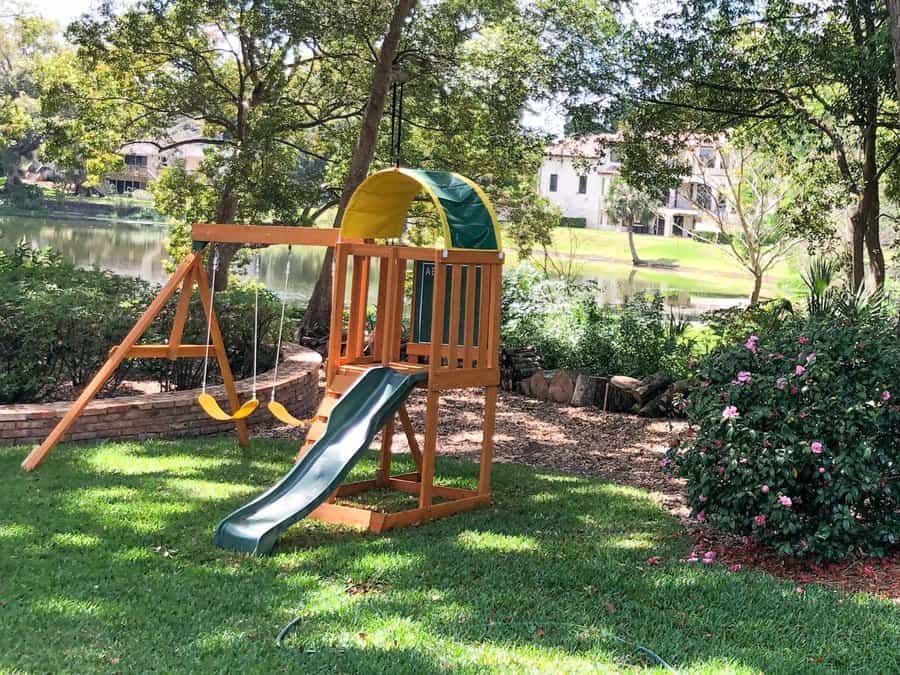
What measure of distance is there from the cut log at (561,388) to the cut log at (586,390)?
4.2 inches

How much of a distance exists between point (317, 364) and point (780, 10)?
6.74 metres

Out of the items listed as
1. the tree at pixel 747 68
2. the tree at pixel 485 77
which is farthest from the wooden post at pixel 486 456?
the tree at pixel 485 77

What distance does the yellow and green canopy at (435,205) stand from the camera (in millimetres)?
5680

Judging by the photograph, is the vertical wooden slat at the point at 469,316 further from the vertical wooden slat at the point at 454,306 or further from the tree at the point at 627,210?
the tree at the point at 627,210

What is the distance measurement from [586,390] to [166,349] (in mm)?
4668

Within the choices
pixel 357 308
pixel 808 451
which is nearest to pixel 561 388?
pixel 357 308

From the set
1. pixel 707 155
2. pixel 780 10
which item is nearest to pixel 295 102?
pixel 780 10

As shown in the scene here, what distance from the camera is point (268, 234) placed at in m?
6.43

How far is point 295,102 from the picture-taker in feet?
49.2

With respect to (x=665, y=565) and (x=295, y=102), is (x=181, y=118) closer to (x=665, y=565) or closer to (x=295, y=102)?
(x=295, y=102)

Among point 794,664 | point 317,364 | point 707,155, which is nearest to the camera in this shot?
point 794,664

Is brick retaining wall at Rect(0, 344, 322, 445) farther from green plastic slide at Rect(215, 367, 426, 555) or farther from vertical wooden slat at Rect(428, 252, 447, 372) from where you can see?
vertical wooden slat at Rect(428, 252, 447, 372)

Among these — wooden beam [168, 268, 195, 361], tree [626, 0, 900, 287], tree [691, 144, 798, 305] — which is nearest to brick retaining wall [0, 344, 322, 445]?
wooden beam [168, 268, 195, 361]

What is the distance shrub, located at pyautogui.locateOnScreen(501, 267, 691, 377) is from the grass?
4.47m
